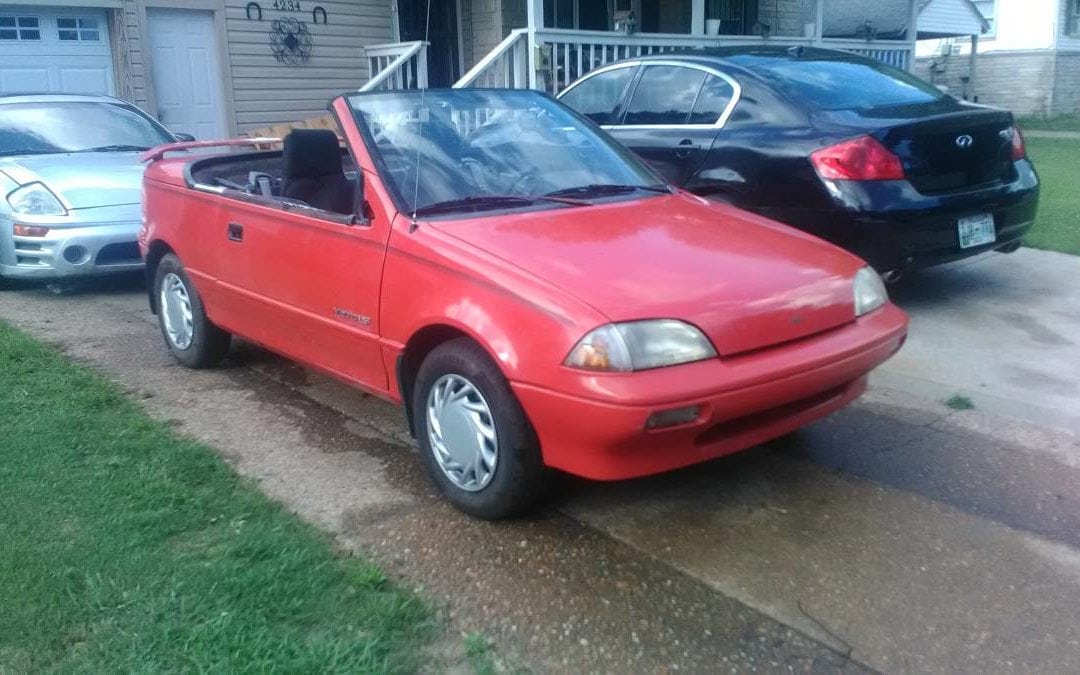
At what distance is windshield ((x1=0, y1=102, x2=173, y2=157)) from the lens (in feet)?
26.5

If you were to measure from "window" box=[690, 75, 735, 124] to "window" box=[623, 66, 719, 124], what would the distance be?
5 cm

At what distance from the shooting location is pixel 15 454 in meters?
4.16

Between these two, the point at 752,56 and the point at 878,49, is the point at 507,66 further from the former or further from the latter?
the point at 878,49

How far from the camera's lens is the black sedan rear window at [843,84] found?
604 cm

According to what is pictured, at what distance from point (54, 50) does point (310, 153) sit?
8.80m

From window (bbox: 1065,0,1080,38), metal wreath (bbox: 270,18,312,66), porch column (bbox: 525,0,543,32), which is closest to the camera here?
porch column (bbox: 525,0,543,32)

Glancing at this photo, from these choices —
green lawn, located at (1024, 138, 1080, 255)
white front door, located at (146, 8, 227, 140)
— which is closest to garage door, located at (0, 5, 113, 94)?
white front door, located at (146, 8, 227, 140)

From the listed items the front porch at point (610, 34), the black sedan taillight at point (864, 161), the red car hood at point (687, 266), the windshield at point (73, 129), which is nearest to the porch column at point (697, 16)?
the front porch at point (610, 34)

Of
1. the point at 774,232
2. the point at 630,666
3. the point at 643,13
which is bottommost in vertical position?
the point at 630,666

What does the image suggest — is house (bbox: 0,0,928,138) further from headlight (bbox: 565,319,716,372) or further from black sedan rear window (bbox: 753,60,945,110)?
headlight (bbox: 565,319,716,372)

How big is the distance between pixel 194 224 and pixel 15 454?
1.56 meters

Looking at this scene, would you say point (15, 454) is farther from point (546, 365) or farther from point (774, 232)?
point (774, 232)

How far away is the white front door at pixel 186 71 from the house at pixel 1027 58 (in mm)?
19643

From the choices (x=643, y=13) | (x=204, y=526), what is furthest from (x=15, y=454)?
(x=643, y=13)
